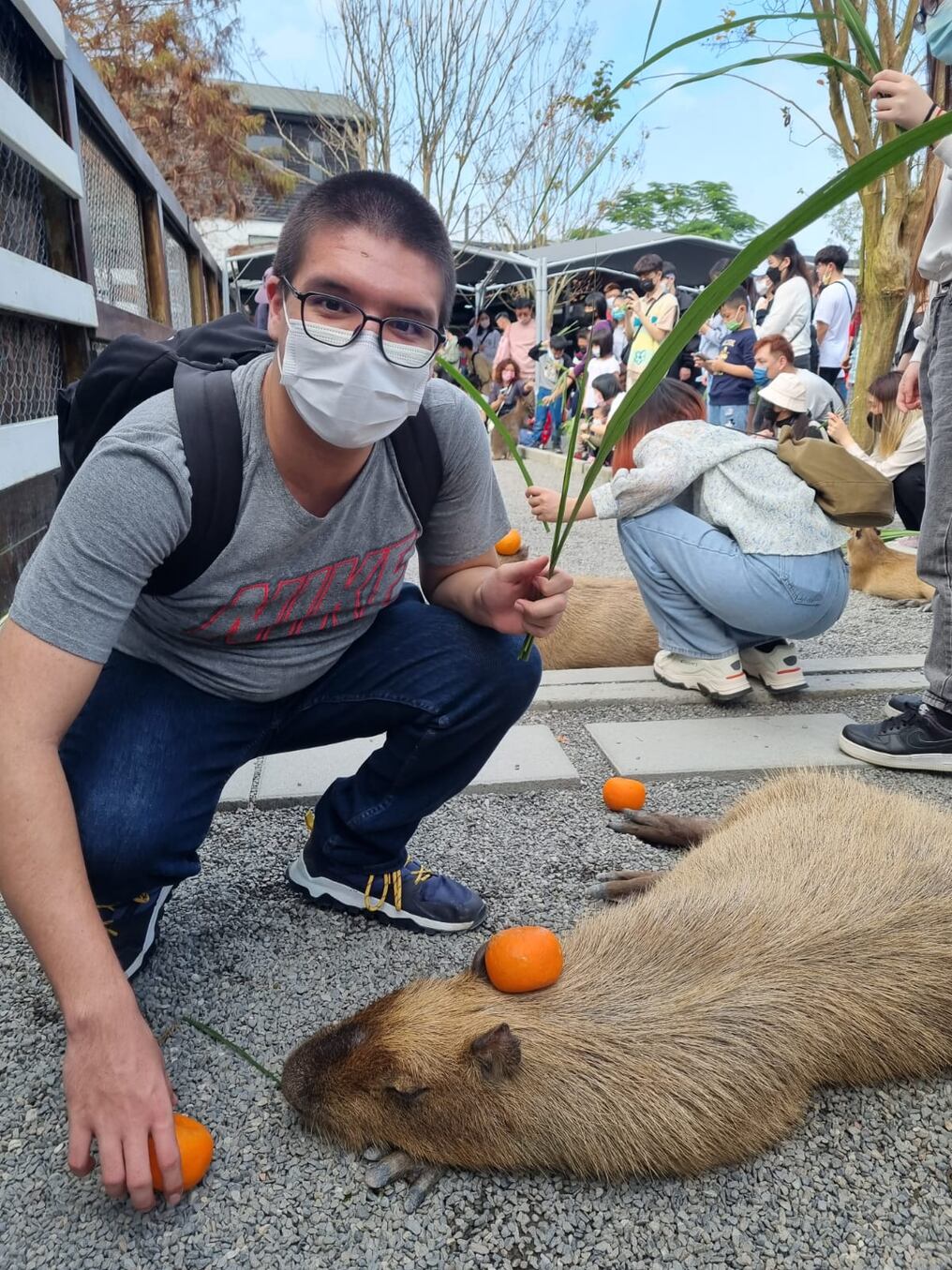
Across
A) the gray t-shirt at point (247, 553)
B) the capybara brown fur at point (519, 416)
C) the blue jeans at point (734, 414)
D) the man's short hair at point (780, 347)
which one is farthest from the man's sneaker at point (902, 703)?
the capybara brown fur at point (519, 416)

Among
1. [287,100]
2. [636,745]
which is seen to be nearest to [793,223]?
[636,745]

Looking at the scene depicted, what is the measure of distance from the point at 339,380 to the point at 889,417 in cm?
533

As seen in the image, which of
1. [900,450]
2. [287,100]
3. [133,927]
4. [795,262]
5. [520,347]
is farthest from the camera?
[287,100]

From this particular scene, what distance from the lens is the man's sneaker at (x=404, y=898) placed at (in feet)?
7.51

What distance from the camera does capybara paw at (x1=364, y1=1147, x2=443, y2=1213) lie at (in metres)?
1.58

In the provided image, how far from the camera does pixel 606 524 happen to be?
28.6ft

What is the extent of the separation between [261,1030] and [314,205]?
165cm

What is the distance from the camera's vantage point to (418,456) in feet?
6.84

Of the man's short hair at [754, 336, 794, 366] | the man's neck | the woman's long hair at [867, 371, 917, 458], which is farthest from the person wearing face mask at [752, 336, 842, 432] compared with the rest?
the man's neck

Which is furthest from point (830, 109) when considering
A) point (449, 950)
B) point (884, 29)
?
point (449, 950)

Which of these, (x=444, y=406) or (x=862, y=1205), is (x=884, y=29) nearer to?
(x=444, y=406)

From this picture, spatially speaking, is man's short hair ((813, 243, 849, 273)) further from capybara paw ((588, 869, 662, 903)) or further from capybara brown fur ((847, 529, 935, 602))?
capybara paw ((588, 869, 662, 903))

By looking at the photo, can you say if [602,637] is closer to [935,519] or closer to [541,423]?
[935,519]

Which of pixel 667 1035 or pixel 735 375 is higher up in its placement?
pixel 735 375
